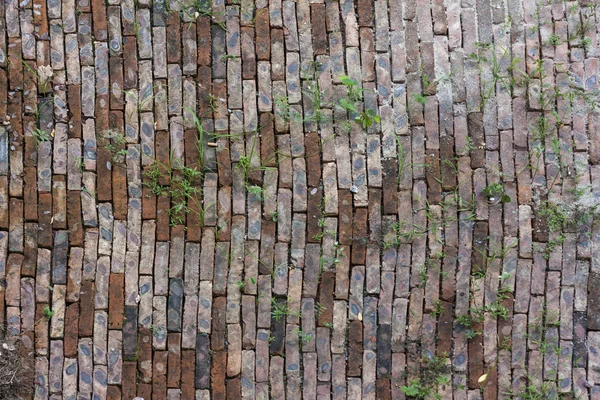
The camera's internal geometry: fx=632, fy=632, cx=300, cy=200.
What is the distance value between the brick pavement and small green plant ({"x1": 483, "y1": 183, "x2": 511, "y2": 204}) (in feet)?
0.06

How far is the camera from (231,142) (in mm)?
5176

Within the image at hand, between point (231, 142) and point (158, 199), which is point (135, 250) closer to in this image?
point (158, 199)

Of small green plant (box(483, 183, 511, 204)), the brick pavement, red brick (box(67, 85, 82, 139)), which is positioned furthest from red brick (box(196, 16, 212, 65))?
small green plant (box(483, 183, 511, 204))

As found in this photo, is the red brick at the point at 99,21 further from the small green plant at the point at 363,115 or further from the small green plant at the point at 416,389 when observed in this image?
the small green plant at the point at 416,389

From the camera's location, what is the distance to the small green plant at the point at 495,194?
514 cm

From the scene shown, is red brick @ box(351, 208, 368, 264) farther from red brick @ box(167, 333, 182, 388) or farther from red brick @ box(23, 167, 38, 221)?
red brick @ box(23, 167, 38, 221)

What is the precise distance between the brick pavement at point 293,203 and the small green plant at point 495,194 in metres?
0.02

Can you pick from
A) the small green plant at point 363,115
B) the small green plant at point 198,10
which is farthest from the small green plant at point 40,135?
the small green plant at point 363,115

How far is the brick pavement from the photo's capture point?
16.5ft

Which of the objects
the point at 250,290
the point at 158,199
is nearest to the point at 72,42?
the point at 158,199

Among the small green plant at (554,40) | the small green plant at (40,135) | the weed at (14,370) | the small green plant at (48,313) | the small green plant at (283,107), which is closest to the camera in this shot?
the weed at (14,370)

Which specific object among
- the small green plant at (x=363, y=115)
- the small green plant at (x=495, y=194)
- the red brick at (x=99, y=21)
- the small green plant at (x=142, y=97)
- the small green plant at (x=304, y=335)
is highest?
the red brick at (x=99, y=21)

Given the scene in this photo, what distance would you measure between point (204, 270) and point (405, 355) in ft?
5.77

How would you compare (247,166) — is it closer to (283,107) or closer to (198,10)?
(283,107)
